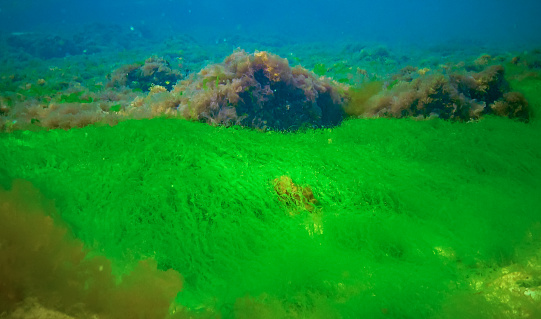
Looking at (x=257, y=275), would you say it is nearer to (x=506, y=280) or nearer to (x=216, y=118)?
(x=506, y=280)

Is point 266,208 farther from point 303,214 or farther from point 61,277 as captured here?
point 61,277

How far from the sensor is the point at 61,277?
67.6 inches

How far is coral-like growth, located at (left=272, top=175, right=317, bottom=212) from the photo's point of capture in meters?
3.11

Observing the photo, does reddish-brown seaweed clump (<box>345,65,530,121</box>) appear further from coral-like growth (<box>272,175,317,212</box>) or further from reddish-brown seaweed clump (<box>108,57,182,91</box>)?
reddish-brown seaweed clump (<box>108,57,182,91</box>)

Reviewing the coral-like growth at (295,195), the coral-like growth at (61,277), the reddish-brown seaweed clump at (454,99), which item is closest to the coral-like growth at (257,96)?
the reddish-brown seaweed clump at (454,99)

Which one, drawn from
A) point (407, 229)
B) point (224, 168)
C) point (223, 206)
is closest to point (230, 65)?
point (224, 168)

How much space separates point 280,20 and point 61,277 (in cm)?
7980

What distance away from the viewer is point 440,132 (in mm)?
4887

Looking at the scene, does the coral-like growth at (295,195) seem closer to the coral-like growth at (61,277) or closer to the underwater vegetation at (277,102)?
the coral-like growth at (61,277)

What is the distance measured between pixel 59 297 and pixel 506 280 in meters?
3.06

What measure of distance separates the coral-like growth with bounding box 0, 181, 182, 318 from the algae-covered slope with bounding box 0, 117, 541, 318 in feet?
1.40

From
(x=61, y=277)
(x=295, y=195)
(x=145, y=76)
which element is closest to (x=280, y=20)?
(x=145, y=76)

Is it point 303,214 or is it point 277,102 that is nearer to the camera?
point 303,214

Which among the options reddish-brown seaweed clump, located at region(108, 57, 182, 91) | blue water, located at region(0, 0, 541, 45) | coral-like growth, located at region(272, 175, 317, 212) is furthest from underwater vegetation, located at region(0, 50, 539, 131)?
blue water, located at region(0, 0, 541, 45)
